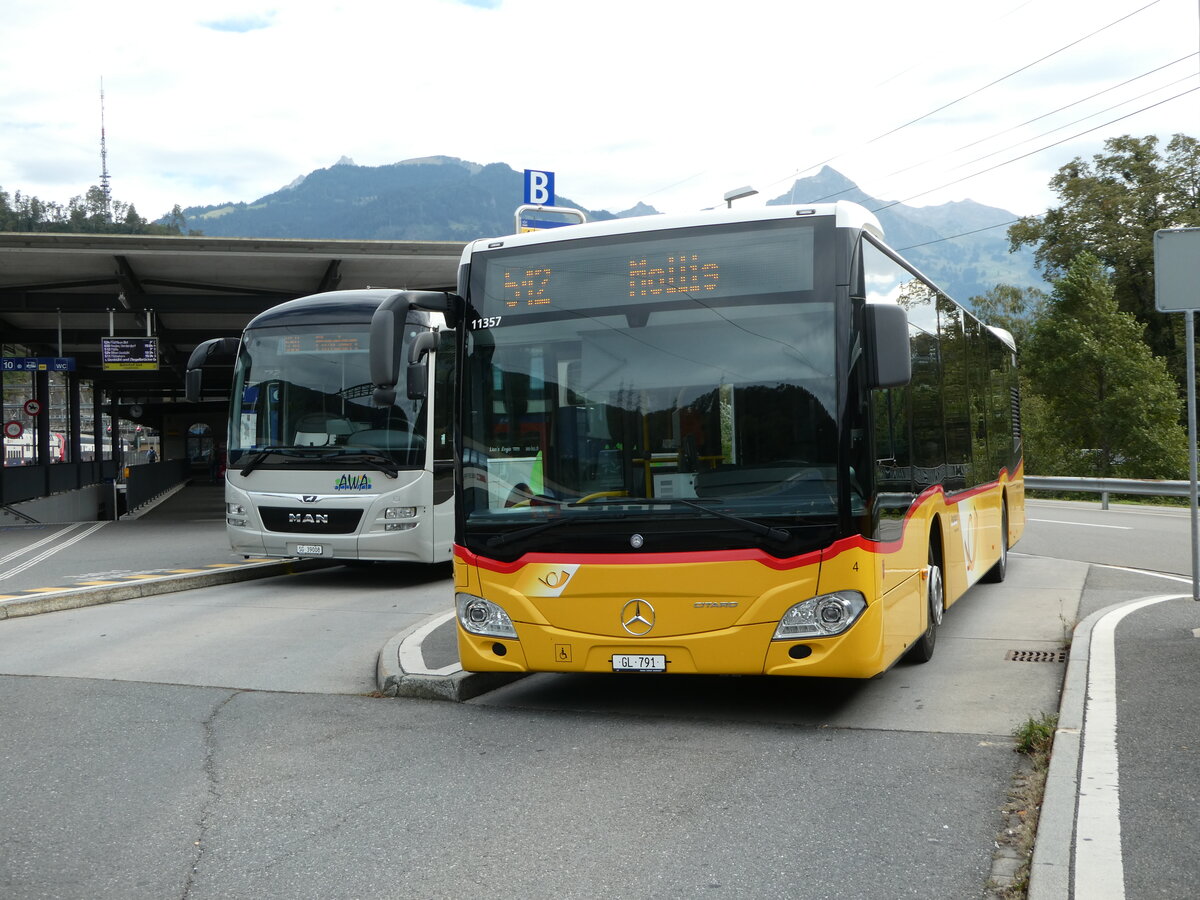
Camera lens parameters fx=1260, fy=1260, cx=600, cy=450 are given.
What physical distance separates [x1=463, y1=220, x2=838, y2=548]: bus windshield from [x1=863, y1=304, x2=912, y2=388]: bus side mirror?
200mm

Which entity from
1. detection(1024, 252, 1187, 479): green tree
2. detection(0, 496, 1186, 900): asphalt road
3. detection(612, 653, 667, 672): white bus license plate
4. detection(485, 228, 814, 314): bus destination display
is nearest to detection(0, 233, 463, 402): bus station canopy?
detection(0, 496, 1186, 900): asphalt road

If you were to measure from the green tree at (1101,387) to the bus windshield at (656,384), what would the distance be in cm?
4087

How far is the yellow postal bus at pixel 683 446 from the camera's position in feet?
21.4

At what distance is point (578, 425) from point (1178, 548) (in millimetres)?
12669

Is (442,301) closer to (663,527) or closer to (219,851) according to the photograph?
(663,527)

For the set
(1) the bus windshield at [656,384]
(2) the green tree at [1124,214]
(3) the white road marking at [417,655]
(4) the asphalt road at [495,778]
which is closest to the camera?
(4) the asphalt road at [495,778]

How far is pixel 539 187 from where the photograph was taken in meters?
15.6

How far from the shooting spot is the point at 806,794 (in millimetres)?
5324

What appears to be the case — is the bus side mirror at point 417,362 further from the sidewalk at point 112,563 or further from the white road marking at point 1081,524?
the white road marking at point 1081,524

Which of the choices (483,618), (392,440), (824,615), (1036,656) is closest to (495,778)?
(483,618)

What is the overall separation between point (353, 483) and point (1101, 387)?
127 feet

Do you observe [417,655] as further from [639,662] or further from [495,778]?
[495,778]

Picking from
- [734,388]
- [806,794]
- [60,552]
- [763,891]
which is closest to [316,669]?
[734,388]

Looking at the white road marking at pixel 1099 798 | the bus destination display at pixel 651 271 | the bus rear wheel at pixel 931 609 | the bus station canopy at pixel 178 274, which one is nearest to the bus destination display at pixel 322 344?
the bus destination display at pixel 651 271
